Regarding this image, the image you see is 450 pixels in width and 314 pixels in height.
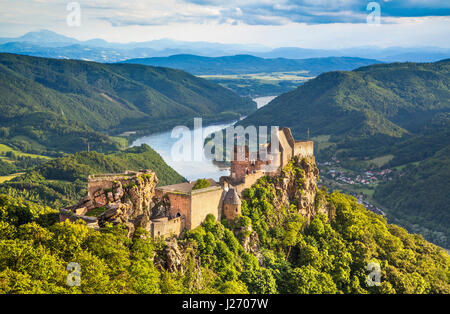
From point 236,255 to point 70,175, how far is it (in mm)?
115936

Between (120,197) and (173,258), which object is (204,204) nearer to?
(173,258)

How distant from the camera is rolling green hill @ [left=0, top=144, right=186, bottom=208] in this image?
140m

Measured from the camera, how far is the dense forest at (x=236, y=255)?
39.4m

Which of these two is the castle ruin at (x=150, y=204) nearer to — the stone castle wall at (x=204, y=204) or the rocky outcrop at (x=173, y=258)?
the stone castle wall at (x=204, y=204)

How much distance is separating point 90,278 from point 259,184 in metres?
26.7

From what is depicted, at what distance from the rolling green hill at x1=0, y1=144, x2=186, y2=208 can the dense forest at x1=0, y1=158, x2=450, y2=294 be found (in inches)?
3242

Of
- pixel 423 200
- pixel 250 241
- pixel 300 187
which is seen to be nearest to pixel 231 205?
pixel 250 241

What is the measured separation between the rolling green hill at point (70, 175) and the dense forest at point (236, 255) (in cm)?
8235

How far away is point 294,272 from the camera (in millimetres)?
54500

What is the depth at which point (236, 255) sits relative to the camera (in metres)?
51.9

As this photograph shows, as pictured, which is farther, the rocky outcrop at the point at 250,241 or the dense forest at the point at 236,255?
the rocky outcrop at the point at 250,241

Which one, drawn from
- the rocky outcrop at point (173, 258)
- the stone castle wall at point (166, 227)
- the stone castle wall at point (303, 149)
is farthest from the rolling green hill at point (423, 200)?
the rocky outcrop at point (173, 258)
